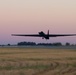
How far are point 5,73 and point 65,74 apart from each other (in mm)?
4101

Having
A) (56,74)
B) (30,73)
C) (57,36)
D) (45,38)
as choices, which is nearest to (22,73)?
(30,73)

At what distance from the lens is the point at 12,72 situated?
27594mm

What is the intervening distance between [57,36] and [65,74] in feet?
319

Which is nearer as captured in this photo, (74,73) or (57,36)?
(74,73)

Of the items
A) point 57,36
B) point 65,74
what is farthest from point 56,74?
point 57,36

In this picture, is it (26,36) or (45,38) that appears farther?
(26,36)

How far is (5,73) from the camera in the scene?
26.9 meters

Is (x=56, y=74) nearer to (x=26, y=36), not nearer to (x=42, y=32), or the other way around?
(x=42, y=32)

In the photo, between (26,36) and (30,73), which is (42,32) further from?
(30,73)

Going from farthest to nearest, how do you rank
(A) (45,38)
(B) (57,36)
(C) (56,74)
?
1. (B) (57,36)
2. (A) (45,38)
3. (C) (56,74)

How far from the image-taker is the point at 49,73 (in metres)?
27.1

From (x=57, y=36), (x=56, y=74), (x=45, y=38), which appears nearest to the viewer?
(x=56, y=74)

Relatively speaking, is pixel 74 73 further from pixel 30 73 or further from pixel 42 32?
pixel 42 32

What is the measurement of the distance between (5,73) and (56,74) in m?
3.50
